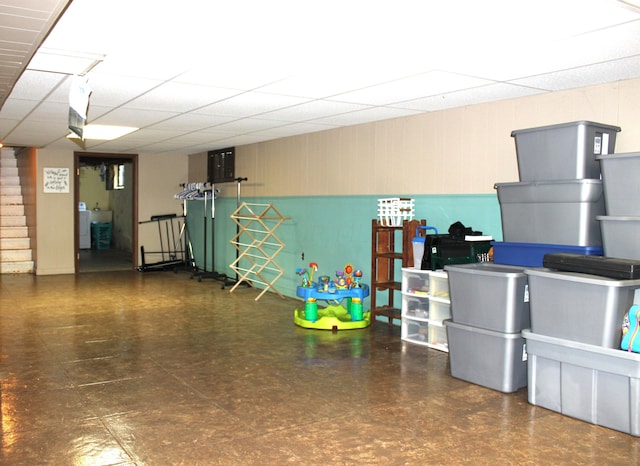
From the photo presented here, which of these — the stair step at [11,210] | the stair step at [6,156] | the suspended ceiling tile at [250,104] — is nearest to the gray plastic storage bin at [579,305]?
the suspended ceiling tile at [250,104]

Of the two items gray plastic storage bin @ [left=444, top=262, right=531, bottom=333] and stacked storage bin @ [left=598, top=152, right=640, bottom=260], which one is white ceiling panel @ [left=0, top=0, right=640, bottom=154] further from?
gray plastic storage bin @ [left=444, top=262, right=531, bottom=333]

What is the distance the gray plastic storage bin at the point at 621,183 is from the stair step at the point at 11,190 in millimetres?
11212

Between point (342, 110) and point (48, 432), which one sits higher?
point (342, 110)

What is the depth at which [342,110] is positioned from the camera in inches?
229

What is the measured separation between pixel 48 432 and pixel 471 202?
400cm

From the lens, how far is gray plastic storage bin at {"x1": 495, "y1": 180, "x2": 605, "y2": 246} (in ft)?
13.3

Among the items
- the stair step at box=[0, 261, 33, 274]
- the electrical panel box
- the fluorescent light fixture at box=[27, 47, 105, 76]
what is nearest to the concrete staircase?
the stair step at box=[0, 261, 33, 274]

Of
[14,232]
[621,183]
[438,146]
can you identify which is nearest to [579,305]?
[621,183]

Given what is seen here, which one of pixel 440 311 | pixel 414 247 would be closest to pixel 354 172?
pixel 414 247

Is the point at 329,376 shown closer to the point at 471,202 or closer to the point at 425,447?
the point at 425,447

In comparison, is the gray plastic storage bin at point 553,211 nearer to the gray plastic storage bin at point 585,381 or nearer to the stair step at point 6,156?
the gray plastic storage bin at point 585,381

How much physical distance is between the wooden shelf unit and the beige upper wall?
17.9 inches

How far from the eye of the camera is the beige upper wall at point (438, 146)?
4481 mm

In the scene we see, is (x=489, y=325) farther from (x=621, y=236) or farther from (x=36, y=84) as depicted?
(x=36, y=84)
